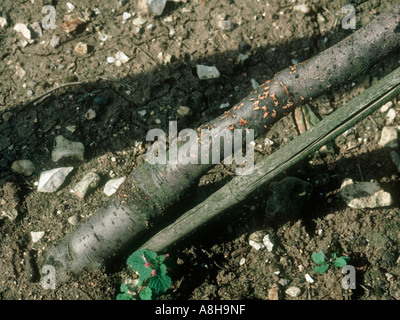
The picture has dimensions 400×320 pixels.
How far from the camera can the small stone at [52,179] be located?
2645mm

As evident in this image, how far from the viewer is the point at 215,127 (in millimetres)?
2203

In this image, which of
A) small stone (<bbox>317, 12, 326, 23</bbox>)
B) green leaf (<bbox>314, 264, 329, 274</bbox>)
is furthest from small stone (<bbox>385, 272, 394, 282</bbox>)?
small stone (<bbox>317, 12, 326, 23</bbox>)

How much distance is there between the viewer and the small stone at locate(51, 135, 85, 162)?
2.69m

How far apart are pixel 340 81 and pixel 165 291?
6.06 feet

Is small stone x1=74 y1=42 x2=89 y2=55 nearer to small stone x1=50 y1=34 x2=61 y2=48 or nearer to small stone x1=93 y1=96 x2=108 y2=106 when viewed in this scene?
small stone x1=50 y1=34 x2=61 y2=48

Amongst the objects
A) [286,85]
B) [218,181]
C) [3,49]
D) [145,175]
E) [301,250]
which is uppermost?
[3,49]

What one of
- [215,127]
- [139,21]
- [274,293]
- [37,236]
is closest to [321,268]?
[274,293]

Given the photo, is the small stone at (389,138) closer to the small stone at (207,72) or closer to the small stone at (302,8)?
the small stone at (302,8)

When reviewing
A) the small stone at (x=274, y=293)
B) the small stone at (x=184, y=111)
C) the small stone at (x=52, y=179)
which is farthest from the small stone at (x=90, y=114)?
the small stone at (x=274, y=293)

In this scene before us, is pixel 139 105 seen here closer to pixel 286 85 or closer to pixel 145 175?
pixel 145 175

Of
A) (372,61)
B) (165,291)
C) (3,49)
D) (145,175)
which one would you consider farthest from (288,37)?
(3,49)

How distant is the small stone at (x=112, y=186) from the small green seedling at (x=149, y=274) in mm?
588

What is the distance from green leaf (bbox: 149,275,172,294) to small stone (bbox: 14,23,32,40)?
244 centimetres

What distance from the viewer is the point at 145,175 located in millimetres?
2297
